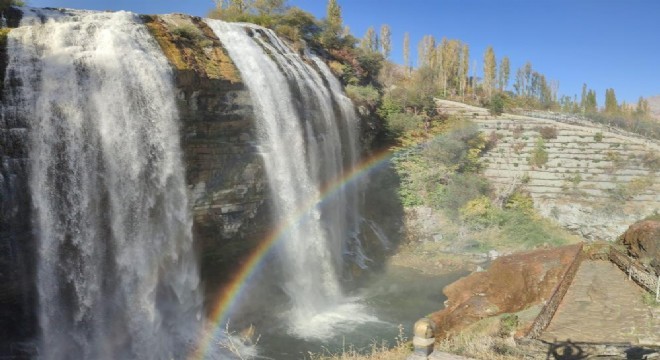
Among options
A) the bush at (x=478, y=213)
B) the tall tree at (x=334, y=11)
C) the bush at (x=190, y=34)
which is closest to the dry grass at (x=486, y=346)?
the bush at (x=190, y=34)

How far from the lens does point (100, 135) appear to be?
42.3ft

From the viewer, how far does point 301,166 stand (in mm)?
18469

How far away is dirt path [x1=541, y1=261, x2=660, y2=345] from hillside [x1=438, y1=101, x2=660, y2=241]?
39.2 ft

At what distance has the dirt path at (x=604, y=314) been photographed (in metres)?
9.95

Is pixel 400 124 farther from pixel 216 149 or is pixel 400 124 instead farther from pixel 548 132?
pixel 216 149

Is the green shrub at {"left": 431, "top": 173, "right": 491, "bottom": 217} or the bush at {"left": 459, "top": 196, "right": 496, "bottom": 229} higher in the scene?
the green shrub at {"left": 431, "top": 173, "right": 491, "bottom": 217}

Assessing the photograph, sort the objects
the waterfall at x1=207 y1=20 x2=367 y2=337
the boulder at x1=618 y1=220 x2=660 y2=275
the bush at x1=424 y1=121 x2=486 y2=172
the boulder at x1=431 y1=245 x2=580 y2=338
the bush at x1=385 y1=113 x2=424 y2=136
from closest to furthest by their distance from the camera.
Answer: the boulder at x1=431 y1=245 x2=580 y2=338 < the boulder at x1=618 y1=220 x2=660 y2=275 < the waterfall at x1=207 y1=20 x2=367 y2=337 < the bush at x1=424 y1=121 x2=486 y2=172 < the bush at x1=385 y1=113 x2=424 y2=136

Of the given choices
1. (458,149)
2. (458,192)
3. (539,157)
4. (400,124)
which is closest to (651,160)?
(539,157)

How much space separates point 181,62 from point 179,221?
201 inches

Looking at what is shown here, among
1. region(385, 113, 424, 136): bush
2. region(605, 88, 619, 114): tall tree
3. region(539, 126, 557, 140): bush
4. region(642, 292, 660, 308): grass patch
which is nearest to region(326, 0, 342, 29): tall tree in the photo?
region(385, 113, 424, 136): bush

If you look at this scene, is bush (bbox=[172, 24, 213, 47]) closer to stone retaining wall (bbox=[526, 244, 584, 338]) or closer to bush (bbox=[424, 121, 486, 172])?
stone retaining wall (bbox=[526, 244, 584, 338])

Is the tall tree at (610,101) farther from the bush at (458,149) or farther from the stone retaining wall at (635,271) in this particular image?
the stone retaining wall at (635,271)

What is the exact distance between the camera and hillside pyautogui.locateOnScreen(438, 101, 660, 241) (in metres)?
25.2

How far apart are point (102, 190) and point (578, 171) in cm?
2552
